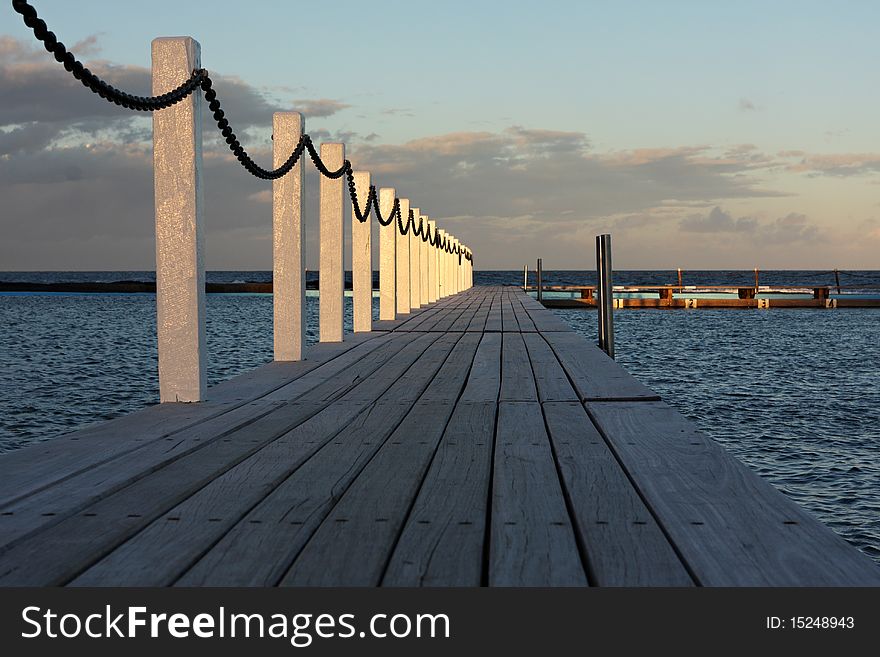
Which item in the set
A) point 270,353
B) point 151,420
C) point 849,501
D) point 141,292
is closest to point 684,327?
point 270,353

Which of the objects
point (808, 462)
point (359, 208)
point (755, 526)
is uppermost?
point (359, 208)

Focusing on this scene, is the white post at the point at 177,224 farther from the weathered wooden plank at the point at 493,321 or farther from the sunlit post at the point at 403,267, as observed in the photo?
the sunlit post at the point at 403,267

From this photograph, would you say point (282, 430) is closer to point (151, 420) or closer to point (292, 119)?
point (151, 420)

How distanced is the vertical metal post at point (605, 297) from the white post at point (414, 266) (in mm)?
4839

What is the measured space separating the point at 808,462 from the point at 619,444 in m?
5.26

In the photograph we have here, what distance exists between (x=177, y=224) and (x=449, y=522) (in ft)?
10.0

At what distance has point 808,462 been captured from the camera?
831cm

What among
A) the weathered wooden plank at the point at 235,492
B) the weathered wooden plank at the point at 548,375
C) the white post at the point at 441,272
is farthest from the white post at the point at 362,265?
the white post at the point at 441,272

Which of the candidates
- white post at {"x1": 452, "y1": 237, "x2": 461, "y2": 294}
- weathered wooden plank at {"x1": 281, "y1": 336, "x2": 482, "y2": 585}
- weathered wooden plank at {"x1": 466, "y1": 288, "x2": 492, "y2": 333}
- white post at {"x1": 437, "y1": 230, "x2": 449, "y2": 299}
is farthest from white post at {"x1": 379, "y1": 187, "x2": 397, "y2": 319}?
white post at {"x1": 452, "y1": 237, "x2": 461, "y2": 294}

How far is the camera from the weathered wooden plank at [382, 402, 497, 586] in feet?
7.03

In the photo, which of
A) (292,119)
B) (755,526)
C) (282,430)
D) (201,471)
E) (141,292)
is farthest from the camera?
(141,292)

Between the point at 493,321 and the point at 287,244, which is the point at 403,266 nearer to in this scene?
the point at 493,321

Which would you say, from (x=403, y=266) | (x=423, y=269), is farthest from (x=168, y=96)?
(x=423, y=269)

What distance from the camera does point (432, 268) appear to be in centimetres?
2053
